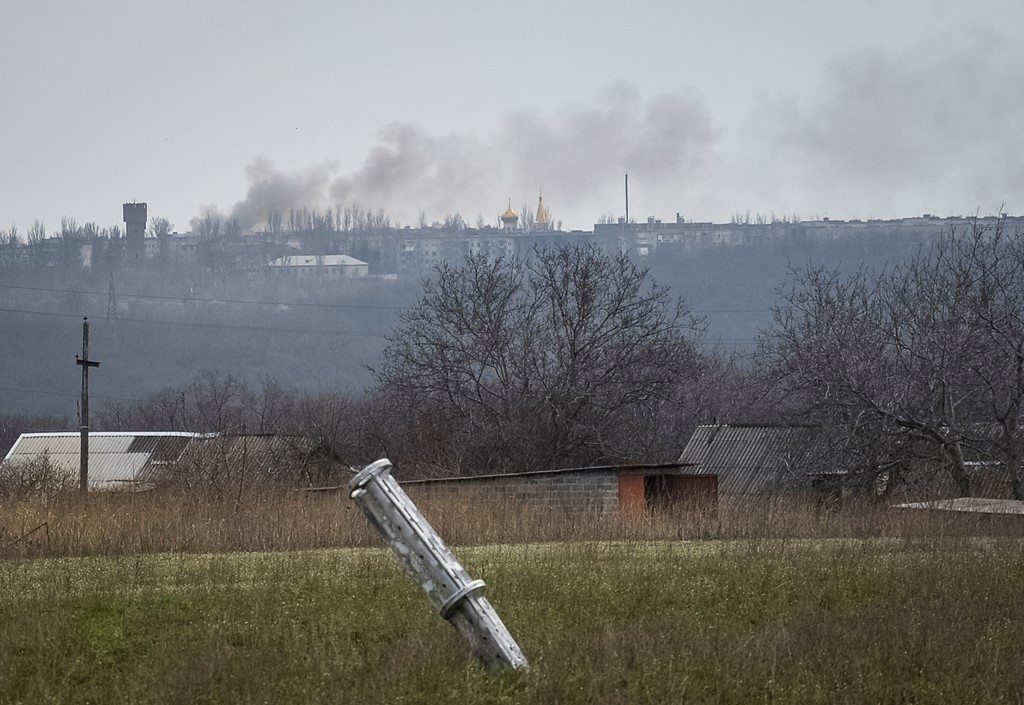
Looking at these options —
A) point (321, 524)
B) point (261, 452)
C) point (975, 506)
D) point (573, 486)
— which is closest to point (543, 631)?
point (321, 524)

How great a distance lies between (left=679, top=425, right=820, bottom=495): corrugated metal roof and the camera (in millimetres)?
41344

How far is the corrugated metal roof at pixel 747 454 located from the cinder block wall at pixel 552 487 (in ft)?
23.8

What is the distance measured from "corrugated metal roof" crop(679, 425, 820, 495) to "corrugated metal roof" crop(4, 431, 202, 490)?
2014cm

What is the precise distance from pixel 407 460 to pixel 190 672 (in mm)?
40849

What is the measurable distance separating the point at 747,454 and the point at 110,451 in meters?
28.4

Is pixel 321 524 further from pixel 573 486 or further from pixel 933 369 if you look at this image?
pixel 933 369

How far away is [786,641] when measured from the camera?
12945 millimetres

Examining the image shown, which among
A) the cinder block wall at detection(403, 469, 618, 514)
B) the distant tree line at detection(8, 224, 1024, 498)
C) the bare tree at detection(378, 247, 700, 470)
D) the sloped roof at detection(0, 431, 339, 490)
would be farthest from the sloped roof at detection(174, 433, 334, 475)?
the cinder block wall at detection(403, 469, 618, 514)

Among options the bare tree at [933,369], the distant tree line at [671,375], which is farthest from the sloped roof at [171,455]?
the bare tree at [933,369]

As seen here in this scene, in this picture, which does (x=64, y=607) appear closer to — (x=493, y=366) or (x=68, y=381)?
(x=493, y=366)

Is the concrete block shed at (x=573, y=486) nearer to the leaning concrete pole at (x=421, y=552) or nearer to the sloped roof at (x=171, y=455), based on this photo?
the sloped roof at (x=171, y=455)

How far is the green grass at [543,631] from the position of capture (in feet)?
37.7

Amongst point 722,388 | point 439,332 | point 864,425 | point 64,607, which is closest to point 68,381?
point 722,388

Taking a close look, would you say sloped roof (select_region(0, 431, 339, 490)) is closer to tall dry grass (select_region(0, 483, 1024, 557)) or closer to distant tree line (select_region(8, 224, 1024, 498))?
distant tree line (select_region(8, 224, 1024, 498))
